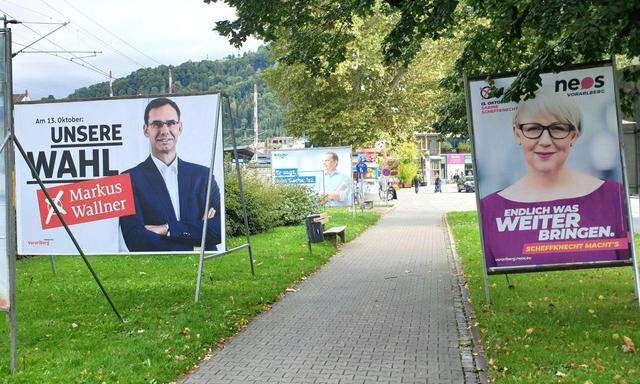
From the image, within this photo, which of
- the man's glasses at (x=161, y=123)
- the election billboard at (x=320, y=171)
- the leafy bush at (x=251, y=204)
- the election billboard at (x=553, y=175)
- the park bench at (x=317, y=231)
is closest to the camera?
the election billboard at (x=553, y=175)

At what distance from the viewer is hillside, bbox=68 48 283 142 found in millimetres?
49088

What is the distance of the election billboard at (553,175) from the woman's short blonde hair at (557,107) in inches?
0.4

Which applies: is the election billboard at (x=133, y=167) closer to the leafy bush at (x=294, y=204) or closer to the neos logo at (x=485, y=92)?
the neos logo at (x=485, y=92)

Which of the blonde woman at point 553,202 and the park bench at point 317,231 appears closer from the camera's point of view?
the blonde woman at point 553,202

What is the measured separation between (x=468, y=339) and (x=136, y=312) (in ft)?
13.3

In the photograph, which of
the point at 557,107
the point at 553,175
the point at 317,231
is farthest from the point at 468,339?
the point at 317,231

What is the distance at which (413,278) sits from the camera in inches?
458

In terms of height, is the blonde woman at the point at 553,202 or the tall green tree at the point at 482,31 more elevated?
the tall green tree at the point at 482,31

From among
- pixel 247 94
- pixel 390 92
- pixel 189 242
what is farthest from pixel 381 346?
pixel 247 94

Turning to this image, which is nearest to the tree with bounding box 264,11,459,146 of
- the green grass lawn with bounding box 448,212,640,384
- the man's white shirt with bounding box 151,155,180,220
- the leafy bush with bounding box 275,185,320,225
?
the leafy bush with bounding box 275,185,320,225

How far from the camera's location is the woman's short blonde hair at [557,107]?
309 inches

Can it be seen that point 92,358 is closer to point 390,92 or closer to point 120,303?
point 120,303

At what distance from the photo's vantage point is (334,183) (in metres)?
29.6

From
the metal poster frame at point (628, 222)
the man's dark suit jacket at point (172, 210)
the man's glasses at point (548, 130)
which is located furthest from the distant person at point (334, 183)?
the man's glasses at point (548, 130)
